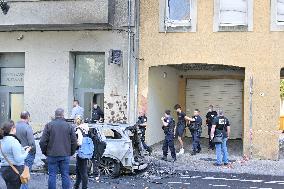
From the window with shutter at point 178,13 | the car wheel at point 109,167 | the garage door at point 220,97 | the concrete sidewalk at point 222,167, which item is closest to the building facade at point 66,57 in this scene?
the window with shutter at point 178,13

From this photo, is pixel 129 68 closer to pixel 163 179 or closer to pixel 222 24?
pixel 222 24

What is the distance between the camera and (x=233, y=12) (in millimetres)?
18953

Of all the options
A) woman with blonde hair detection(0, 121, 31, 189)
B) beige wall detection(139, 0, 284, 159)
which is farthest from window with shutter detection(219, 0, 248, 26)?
woman with blonde hair detection(0, 121, 31, 189)

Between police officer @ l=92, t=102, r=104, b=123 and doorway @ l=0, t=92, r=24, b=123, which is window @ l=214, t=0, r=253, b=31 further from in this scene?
doorway @ l=0, t=92, r=24, b=123

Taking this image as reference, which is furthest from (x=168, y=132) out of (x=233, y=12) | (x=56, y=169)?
(x=56, y=169)

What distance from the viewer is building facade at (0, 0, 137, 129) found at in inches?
757

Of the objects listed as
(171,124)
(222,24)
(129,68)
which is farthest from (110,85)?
(222,24)

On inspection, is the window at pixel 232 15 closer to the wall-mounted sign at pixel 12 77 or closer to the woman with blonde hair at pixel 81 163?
the wall-mounted sign at pixel 12 77

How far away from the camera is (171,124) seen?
17.2 metres

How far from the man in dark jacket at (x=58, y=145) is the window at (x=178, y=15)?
935 centimetres

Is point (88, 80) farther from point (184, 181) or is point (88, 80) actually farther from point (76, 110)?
point (184, 181)

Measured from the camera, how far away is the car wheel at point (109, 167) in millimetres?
14188

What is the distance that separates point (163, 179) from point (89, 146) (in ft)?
11.8

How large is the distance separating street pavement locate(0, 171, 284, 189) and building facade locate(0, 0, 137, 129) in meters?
5.40
